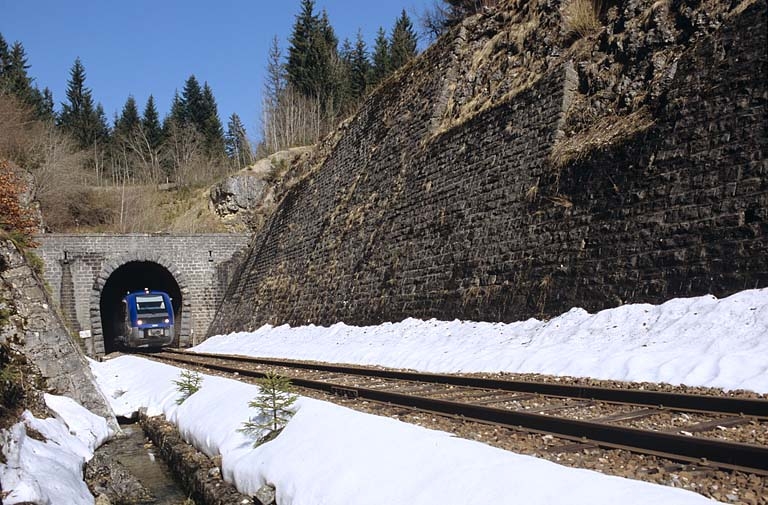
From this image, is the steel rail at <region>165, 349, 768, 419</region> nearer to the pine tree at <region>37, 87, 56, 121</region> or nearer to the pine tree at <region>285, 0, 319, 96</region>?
the pine tree at <region>285, 0, 319, 96</region>

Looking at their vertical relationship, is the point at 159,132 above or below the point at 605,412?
above

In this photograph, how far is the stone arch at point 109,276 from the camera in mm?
31406

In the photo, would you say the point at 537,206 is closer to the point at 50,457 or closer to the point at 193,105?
the point at 50,457

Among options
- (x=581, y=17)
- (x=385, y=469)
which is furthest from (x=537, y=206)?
(x=385, y=469)

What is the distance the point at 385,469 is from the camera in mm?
5203

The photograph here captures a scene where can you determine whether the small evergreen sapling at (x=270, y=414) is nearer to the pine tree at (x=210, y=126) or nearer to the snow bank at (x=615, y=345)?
the snow bank at (x=615, y=345)

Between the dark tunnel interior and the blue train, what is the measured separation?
4.91 m

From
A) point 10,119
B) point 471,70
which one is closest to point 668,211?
point 471,70

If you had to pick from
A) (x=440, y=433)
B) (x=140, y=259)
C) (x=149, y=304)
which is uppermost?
(x=140, y=259)

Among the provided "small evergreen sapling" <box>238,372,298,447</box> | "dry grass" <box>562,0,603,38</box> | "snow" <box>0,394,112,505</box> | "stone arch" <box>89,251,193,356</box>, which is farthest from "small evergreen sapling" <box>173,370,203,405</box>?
"stone arch" <box>89,251,193,356</box>

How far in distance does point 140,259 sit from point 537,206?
2433cm

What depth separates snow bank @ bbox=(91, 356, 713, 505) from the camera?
4.08m

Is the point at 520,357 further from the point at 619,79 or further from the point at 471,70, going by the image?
the point at 471,70

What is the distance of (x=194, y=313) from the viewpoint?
34.1 metres
